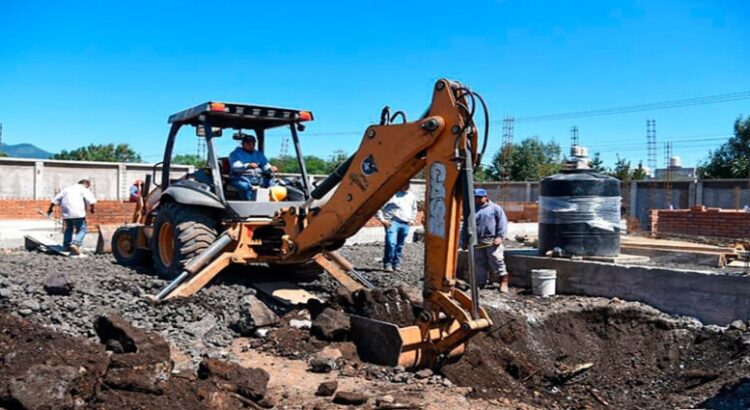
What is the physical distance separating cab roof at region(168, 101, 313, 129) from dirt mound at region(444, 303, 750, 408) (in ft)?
11.3

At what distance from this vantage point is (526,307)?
7297 mm

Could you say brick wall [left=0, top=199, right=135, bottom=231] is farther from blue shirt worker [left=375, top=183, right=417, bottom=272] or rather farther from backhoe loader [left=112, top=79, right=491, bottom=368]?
blue shirt worker [left=375, top=183, right=417, bottom=272]

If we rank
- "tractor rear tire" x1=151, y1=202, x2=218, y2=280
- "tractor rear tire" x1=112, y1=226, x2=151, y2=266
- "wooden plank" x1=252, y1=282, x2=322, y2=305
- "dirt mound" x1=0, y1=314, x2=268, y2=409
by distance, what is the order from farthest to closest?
1. "tractor rear tire" x1=112, y1=226, x2=151, y2=266
2. "tractor rear tire" x1=151, y1=202, x2=218, y2=280
3. "wooden plank" x1=252, y1=282, x2=322, y2=305
4. "dirt mound" x1=0, y1=314, x2=268, y2=409

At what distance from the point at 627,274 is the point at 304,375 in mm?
4189

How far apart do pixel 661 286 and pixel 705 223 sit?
8.93 m

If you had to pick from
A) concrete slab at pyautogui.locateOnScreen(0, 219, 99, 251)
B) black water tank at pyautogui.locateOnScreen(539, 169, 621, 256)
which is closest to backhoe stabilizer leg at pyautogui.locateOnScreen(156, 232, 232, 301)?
black water tank at pyautogui.locateOnScreen(539, 169, 621, 256)

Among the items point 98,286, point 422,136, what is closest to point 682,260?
point 422,136

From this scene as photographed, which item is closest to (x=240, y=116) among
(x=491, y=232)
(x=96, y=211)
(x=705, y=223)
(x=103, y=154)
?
(x=491, y=232)

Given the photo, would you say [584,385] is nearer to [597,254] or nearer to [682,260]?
[597,254]

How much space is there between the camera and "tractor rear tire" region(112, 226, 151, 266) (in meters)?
9.16

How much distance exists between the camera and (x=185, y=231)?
7.41 meters

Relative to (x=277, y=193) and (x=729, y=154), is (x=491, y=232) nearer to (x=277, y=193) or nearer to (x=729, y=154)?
(x=277, y=193)

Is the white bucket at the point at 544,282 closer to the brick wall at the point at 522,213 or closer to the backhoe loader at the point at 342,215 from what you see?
the backhoe loader at the point at 342,215

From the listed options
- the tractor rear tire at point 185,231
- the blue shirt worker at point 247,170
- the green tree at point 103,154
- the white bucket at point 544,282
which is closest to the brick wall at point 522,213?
the white bucket at point 544,282
